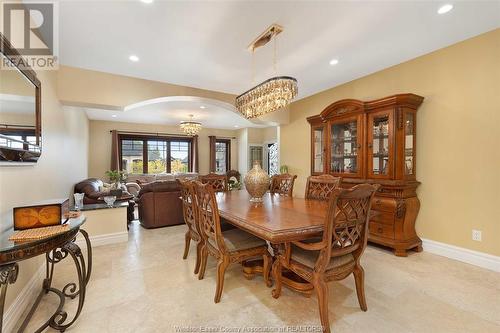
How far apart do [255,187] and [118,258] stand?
1931mm

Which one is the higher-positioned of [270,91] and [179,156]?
[270,91]

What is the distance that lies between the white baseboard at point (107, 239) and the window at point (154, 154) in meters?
4.56

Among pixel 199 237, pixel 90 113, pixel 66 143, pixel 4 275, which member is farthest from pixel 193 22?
pixel 90 113

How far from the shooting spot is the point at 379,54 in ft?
9.53

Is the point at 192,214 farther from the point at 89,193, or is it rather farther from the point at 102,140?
the point at 102,140

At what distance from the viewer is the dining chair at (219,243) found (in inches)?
72.6

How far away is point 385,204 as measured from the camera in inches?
116

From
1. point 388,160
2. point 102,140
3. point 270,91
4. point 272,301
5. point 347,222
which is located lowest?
point 272,301

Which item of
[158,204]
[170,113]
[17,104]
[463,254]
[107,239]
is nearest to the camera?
[17,104]

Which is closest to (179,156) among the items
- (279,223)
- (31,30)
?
(31,30)

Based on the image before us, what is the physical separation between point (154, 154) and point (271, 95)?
6456 mm

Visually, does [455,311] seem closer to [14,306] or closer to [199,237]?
[199,237]

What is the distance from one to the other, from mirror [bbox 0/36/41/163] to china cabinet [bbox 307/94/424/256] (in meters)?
3.48

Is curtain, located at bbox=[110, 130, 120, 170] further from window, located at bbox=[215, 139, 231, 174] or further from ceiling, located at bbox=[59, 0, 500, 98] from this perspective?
ceiling, located at bbox=[59, 0, 500, 98]
